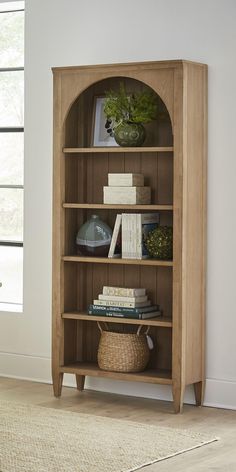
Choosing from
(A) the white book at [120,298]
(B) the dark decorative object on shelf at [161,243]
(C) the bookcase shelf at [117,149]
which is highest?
(C) the bookcase shelf at [117,149]

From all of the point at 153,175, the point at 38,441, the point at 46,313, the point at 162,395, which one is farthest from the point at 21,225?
the point at 38,441

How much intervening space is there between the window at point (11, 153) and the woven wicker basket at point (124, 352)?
1.03m

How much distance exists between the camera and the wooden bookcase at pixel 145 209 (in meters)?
5.09

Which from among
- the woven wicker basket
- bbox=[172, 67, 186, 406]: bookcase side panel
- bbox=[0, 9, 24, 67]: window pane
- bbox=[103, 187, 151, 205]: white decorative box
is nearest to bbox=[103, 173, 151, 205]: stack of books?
bbox=[103, 187, 151, 205]: white decorative box

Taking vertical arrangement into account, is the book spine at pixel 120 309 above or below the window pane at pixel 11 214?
below

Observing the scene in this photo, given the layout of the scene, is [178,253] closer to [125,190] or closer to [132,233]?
[132,233]

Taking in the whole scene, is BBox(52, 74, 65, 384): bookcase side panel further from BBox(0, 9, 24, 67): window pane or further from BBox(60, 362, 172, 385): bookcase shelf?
BBox(0, 9, 24, 67): window pane

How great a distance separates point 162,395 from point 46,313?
3.19 ft

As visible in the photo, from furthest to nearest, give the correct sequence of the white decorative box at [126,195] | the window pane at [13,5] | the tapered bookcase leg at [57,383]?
1. the window pane at [13,5]
2. the tapered bookcase leg at [57,383]
3. the white decorative box at [126,195]

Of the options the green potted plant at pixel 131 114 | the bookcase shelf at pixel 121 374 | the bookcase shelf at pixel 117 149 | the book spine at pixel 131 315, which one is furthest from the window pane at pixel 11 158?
the bookcase shelf at pixel 121 374

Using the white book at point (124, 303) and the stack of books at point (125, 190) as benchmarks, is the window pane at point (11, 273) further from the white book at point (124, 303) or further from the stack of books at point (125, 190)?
the stack of books at point (125, 190)

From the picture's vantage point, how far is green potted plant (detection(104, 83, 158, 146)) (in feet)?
17.4

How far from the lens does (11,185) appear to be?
629cm

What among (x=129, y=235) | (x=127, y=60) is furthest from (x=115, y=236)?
(x=127, y=60)
